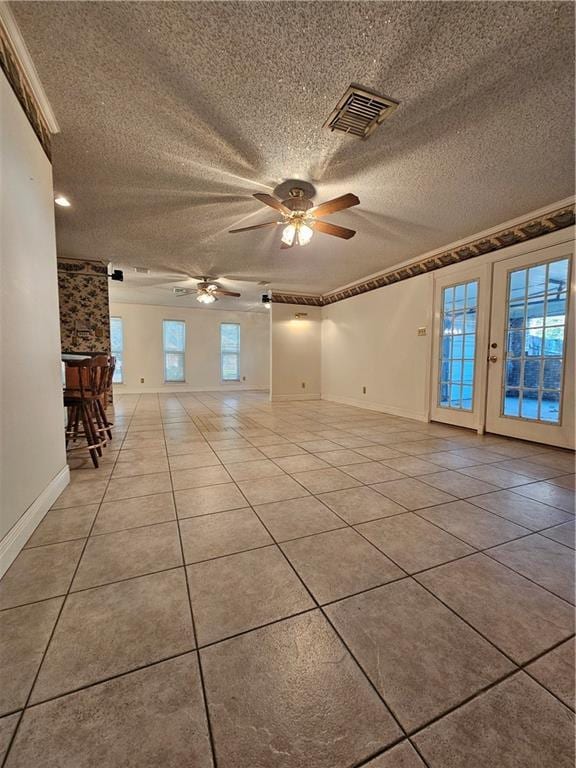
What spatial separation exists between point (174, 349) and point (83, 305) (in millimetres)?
3721

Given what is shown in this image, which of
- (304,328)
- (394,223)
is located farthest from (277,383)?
(394,223)

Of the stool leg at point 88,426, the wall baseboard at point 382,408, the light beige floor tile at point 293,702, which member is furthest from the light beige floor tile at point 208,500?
the wall baseboard at point 382,408

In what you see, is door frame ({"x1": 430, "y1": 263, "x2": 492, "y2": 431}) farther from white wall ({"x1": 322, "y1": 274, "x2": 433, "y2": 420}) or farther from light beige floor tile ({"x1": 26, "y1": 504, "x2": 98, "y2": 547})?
light beige floor tile ({"x1": 26, "y1": 504, "x2": 98, "y2": 547})

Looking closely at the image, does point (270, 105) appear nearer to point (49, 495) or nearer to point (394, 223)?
point (394, 223)

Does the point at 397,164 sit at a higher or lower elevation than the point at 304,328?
higher

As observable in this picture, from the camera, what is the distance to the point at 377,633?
3.37 feet

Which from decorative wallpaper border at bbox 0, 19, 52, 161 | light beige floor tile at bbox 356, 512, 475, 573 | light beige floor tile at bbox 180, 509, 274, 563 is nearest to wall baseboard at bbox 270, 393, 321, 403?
light beige floor tile at bbox 180, 509, 274, 563

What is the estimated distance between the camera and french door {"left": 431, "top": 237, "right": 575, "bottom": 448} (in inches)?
124

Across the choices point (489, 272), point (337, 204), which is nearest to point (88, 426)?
point (337, 204)

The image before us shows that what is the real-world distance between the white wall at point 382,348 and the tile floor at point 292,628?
9.14 ft

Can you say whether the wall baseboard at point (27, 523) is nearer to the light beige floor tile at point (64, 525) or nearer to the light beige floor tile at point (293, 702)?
the light beige floor tile at point (64, 525)

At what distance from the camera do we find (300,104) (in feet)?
6.18

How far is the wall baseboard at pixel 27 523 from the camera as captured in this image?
1324 mm

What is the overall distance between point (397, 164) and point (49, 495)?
3354 millimetres
